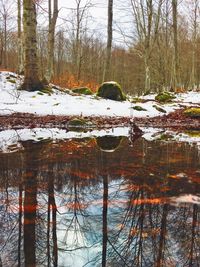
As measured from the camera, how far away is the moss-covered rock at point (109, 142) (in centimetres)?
643

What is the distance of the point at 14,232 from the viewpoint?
2662 mm

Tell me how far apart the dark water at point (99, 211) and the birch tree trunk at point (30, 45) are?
859 centimetres

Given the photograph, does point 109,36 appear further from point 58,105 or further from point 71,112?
point 71,112

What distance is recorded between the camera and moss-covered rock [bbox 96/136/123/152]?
643 cm

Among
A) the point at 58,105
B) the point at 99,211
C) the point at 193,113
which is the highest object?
the point at 58,105

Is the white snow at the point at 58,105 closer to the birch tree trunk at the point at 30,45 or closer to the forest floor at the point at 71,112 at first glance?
the forest floor at the point at 71,112

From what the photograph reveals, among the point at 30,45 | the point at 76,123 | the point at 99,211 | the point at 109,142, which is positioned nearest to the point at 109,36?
the point at 30,45

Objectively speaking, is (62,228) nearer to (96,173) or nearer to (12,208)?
(12,208)

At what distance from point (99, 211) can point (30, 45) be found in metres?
11.7

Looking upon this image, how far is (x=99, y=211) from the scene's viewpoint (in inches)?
123

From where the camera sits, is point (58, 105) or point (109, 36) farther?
point (109, 36)

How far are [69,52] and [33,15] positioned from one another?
42.7 metres

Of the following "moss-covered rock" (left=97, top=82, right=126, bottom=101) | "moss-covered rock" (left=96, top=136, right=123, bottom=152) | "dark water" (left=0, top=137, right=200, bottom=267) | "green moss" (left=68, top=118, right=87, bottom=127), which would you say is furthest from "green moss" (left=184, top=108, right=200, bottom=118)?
"dark water" (left=0, top=137, right=200, bottom=267)

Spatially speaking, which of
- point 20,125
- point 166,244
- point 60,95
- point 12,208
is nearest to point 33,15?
point 60,95
